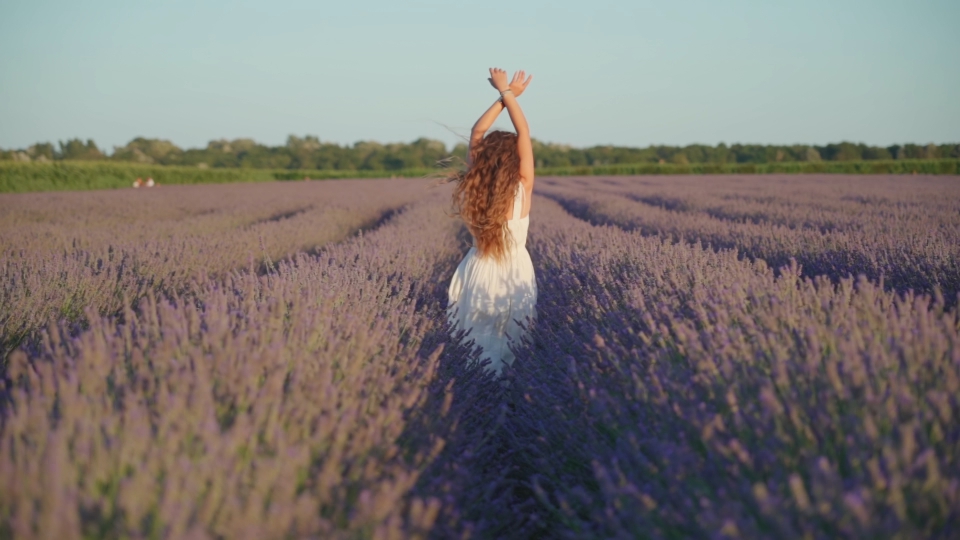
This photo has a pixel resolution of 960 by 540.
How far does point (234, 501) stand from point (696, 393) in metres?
1.05

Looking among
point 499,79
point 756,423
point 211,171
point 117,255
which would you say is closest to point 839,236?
point 499,79

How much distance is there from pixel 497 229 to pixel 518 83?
2.32 ft

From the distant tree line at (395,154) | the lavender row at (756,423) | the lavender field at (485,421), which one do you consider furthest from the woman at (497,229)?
the distant tree line at (395,154)

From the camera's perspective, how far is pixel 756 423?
1.29m

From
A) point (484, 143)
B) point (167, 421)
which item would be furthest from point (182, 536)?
point (484, 143)

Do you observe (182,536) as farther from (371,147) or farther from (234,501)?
(371,147)

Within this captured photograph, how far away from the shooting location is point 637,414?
1611 millimetres

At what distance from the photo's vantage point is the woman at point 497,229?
2.98m

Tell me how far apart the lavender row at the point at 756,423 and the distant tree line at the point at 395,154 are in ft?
147

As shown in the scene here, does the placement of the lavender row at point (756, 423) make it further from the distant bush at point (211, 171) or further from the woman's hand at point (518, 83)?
the distant bush at point (211, 171)

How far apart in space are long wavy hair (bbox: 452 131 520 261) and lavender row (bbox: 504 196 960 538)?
930mm

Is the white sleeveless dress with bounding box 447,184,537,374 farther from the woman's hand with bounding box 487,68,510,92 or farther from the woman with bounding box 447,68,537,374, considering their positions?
the woman's hand with bounding box 487,68,510,92

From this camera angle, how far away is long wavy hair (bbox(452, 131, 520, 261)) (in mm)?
2988

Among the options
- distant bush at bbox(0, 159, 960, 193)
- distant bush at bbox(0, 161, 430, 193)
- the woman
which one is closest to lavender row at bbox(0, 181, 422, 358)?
the woman
